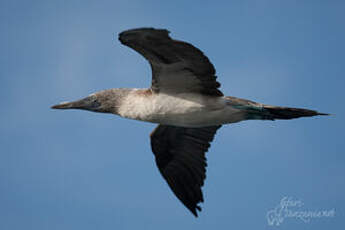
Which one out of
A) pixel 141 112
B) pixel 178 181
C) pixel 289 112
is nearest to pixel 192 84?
pixel 141 112

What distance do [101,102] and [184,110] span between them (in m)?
1.54

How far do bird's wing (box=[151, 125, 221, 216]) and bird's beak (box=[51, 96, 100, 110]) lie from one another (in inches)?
46.9

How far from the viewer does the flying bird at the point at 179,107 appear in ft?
24.5

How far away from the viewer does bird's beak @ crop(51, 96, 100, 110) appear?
8969 mm

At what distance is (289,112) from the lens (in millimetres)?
7926

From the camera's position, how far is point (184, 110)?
820cm

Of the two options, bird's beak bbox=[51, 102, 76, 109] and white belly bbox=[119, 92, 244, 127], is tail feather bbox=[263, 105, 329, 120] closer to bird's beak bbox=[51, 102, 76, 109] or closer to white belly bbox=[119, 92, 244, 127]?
white belly bbox=[119, 92, 244, 127]

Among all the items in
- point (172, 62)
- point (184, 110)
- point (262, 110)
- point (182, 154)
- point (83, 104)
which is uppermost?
point (172, 62)

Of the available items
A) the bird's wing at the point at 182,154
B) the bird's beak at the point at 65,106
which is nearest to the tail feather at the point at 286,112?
the bird's wing at the point at 182,154

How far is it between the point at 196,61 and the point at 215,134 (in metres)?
2.18

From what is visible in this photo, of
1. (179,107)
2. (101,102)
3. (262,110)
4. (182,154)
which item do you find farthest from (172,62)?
(182,154)

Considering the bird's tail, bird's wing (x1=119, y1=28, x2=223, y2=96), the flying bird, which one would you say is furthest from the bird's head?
the bird's tail

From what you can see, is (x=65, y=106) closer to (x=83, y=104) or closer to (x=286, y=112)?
(x=83, y=104)

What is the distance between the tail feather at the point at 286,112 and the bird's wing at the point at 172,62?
2.56ft
